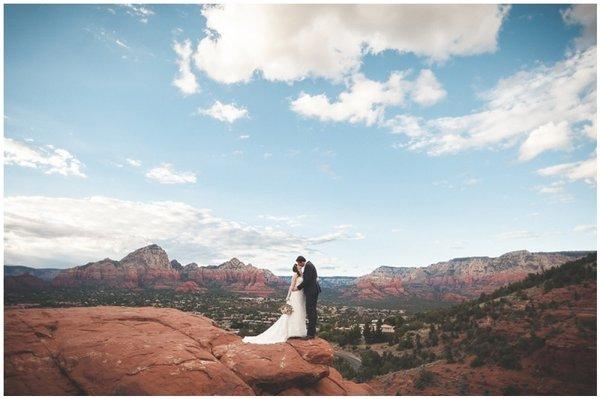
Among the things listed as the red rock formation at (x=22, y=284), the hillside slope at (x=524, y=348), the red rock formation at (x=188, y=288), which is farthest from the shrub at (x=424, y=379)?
the red rock formation at (x=22, y=284)

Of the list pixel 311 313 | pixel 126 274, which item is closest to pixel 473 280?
pixel 126 274

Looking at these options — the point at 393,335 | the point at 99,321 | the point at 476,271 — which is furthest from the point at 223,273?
the point at 99,321

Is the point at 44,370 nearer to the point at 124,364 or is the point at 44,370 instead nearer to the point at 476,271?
the point at 124,364

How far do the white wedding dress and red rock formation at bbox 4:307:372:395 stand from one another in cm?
55

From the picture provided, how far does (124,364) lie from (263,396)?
350cm

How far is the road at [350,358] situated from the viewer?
Answer: 1491 inches

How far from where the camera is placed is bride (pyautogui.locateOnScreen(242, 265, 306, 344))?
35.3 ft

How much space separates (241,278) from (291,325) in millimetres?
183733

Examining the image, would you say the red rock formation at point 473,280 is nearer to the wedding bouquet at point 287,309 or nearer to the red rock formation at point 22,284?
the red rock formation at point 22,284

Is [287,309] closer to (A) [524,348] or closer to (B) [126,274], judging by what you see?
(A) [524,348]

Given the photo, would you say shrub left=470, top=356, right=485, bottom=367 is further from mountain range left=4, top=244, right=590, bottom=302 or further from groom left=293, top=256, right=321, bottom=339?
mountain range left=4, top=244, right=590, bottom=302

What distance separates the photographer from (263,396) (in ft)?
27.3

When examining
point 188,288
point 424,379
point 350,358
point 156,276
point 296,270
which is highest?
point 296,270

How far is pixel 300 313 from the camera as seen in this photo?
1105 centimetres
